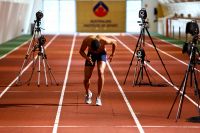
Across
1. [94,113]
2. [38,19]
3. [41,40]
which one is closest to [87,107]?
[94,113]

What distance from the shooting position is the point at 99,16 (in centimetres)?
Result: 4803

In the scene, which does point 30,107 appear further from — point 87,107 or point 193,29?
point 193,29

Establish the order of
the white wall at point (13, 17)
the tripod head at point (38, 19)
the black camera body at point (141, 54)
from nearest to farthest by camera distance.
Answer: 1. the tripod head at point (38, 19)
2. the black camera body at point (141, 54)
3. the white wall at point (13, 17)

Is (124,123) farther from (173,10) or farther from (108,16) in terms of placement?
(108,16)

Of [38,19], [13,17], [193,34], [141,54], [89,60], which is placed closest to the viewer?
[193,34]

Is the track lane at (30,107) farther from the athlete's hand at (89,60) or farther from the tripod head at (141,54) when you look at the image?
Result: the tripod head at (141,54)

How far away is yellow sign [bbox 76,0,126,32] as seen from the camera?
47.8 metres

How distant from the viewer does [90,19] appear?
47812 mm

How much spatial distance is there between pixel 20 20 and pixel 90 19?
24.6 ft

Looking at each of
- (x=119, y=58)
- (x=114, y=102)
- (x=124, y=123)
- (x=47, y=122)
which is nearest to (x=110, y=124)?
(x=124, y=123)

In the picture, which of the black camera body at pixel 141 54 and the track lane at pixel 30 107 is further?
the black camera body at pixel 141 54

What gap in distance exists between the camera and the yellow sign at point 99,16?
4775cm

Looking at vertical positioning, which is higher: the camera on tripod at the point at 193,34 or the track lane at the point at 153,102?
the camera on tripod at the point at 193,34

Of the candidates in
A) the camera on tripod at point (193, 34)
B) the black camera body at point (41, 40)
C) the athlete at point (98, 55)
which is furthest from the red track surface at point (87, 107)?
the camera on tripod at point (193, 34)
